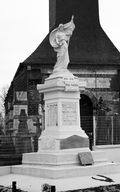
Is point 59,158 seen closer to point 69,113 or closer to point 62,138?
point 62,138

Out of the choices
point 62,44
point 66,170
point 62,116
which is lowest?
point 66,170

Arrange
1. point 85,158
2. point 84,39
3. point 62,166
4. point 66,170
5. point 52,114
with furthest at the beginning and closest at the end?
point 84,39 < point 52,114 < point 85,158 < point 62,166 < point 66,170

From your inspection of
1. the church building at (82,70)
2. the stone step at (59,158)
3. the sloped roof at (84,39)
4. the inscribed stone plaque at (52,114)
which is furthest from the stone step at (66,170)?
the sloped roof at (84,39)

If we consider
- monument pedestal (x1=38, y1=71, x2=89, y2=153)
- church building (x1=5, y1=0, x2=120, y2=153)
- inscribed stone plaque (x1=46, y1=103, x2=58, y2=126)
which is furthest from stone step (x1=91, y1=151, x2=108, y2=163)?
church building (x1=5, y1=0, x2=120, y2=153)

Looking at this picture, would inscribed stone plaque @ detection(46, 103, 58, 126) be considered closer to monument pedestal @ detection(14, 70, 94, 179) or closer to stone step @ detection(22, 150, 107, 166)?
monument pedestal @ detection(14, 70, 94, 179)

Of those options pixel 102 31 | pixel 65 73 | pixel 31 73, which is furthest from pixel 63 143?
pixel 102 31

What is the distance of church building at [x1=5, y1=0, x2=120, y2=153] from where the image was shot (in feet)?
94.9

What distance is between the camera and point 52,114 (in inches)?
498

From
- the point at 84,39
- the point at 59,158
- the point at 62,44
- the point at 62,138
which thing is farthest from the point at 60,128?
the point at 84,39

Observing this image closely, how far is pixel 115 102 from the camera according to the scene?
A: 29766 mm

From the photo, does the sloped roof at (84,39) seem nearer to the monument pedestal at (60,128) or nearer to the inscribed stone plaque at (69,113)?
the monument pedestal at (60,128)

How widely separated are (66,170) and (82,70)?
1927cm

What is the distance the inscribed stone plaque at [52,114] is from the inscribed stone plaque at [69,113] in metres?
0.23

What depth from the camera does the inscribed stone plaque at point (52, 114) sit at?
40.9 feet
